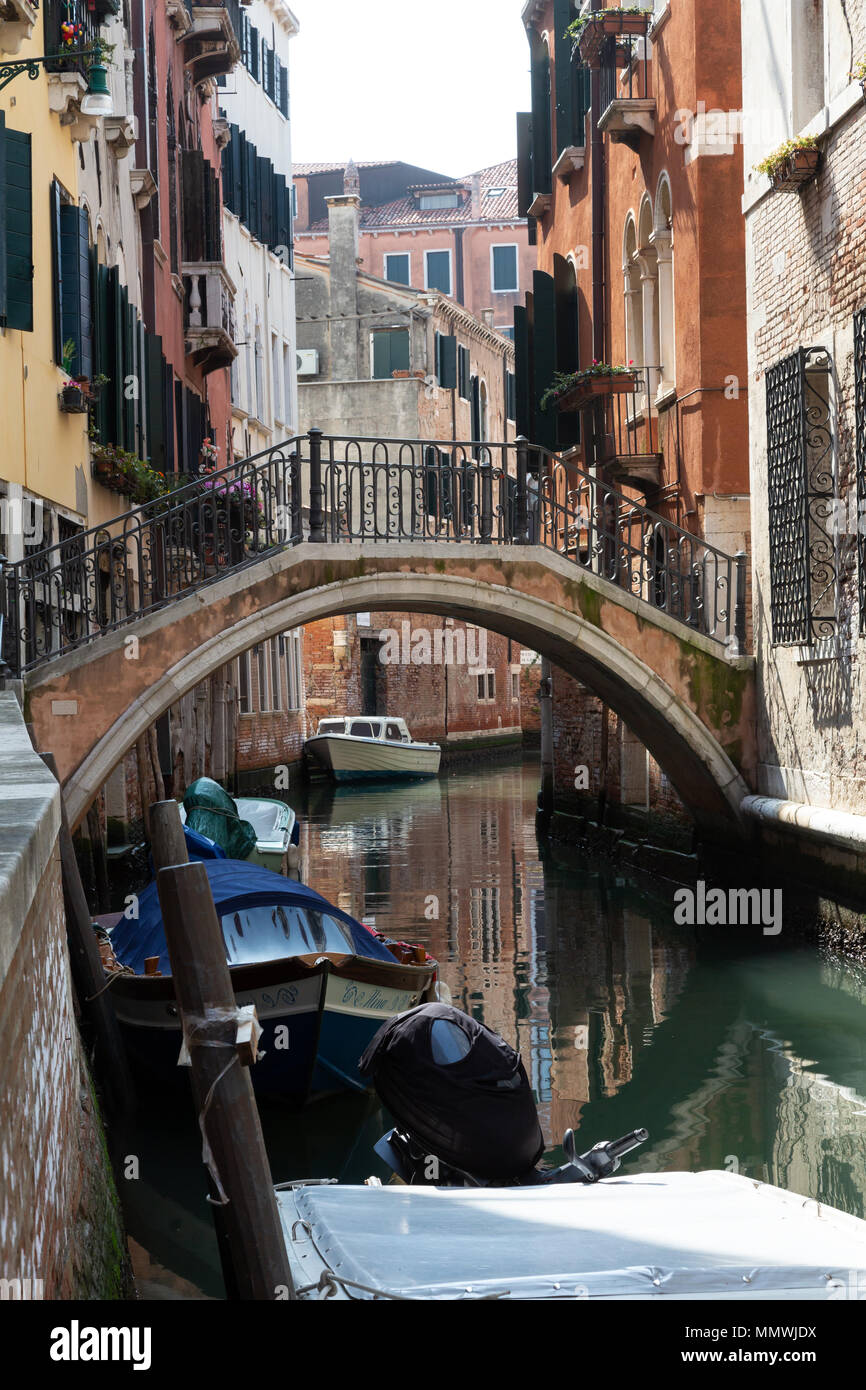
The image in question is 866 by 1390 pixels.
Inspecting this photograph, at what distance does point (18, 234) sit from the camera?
8.80m

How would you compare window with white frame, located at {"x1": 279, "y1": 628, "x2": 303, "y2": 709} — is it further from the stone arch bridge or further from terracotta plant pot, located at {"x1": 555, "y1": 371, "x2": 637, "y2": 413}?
the stone arch bridge

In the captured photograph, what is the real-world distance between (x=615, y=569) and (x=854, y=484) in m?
2.97

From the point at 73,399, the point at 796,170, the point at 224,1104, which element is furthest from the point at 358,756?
the point at 224,1104

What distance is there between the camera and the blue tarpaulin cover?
7.62 meters

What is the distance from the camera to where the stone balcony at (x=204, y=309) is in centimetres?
1822

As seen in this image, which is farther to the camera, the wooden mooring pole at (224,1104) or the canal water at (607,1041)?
the canal water at (607,1041)

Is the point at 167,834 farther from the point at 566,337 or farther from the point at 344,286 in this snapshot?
the point at 344,286

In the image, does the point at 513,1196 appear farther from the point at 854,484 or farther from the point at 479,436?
the point at 479,436

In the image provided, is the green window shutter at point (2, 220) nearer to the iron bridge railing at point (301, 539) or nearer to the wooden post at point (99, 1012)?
the iron bridge railing at point (301, 539)

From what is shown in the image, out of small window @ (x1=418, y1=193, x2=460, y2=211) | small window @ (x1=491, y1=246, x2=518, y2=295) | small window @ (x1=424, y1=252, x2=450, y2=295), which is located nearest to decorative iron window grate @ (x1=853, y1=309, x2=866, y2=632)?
small window @ (x1=491, y1=246, x2=518, y2=295)

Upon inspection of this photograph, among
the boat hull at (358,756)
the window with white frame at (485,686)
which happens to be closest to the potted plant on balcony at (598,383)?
the boat hull at (358,756)

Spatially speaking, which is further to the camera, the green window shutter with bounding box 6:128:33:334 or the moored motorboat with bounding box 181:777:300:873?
the moored motorboat with bounding box 181:777:300:873

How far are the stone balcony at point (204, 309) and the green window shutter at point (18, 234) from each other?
368 inches

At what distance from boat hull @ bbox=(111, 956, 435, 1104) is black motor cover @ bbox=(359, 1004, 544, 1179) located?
2197 mm
